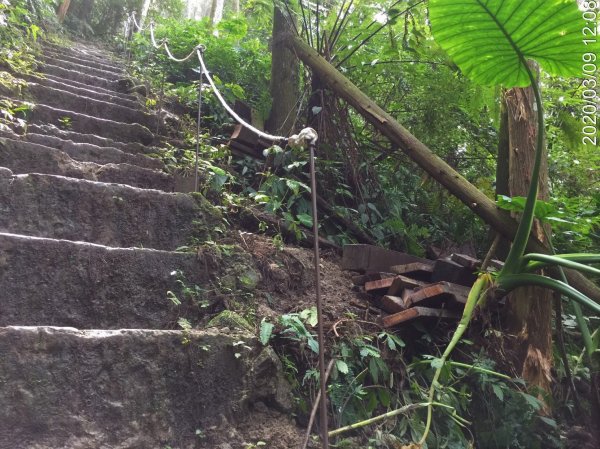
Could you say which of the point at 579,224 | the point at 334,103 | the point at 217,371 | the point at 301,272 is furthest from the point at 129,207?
the point at 579,224

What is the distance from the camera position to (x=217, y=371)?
6.29 feet

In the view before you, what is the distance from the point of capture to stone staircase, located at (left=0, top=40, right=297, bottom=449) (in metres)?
1.63

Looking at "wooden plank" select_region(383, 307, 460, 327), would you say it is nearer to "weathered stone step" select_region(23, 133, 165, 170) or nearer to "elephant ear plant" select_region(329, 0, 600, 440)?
"elephant ear plant" select_region(329, 0, 600, 440)

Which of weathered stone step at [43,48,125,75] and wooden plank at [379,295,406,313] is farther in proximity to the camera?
weathered stone step at [43,48,125,75]

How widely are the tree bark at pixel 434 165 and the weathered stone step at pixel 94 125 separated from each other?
167 cm

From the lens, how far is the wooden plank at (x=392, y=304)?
264 centimetres

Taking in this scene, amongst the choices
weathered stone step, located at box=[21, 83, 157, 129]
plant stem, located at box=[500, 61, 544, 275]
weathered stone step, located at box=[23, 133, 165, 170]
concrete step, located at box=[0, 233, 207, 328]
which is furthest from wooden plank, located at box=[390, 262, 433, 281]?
weathered stone step, located at box=[21, 83, 157, 129]

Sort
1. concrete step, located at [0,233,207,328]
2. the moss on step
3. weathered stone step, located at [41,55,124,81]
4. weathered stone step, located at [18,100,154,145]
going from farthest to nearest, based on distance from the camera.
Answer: weathered stone step, located at [41,55,124,81]
weathered stone step, located at [18,100,154,145]
the moss on step
concrete step, located at [0,233,207,328]

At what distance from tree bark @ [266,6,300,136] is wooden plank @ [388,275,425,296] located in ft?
7.94

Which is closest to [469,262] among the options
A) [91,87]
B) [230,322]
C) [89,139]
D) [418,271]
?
[418,271]

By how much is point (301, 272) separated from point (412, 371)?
0.84 m

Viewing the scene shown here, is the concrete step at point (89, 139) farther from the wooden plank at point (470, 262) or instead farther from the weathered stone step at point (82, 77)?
the wooden plank at point (470, 262)

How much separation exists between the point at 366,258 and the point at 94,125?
2.73 m

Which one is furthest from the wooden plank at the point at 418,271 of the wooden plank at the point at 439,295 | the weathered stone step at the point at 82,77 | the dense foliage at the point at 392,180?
the weathered stone step at the point at 82,77
